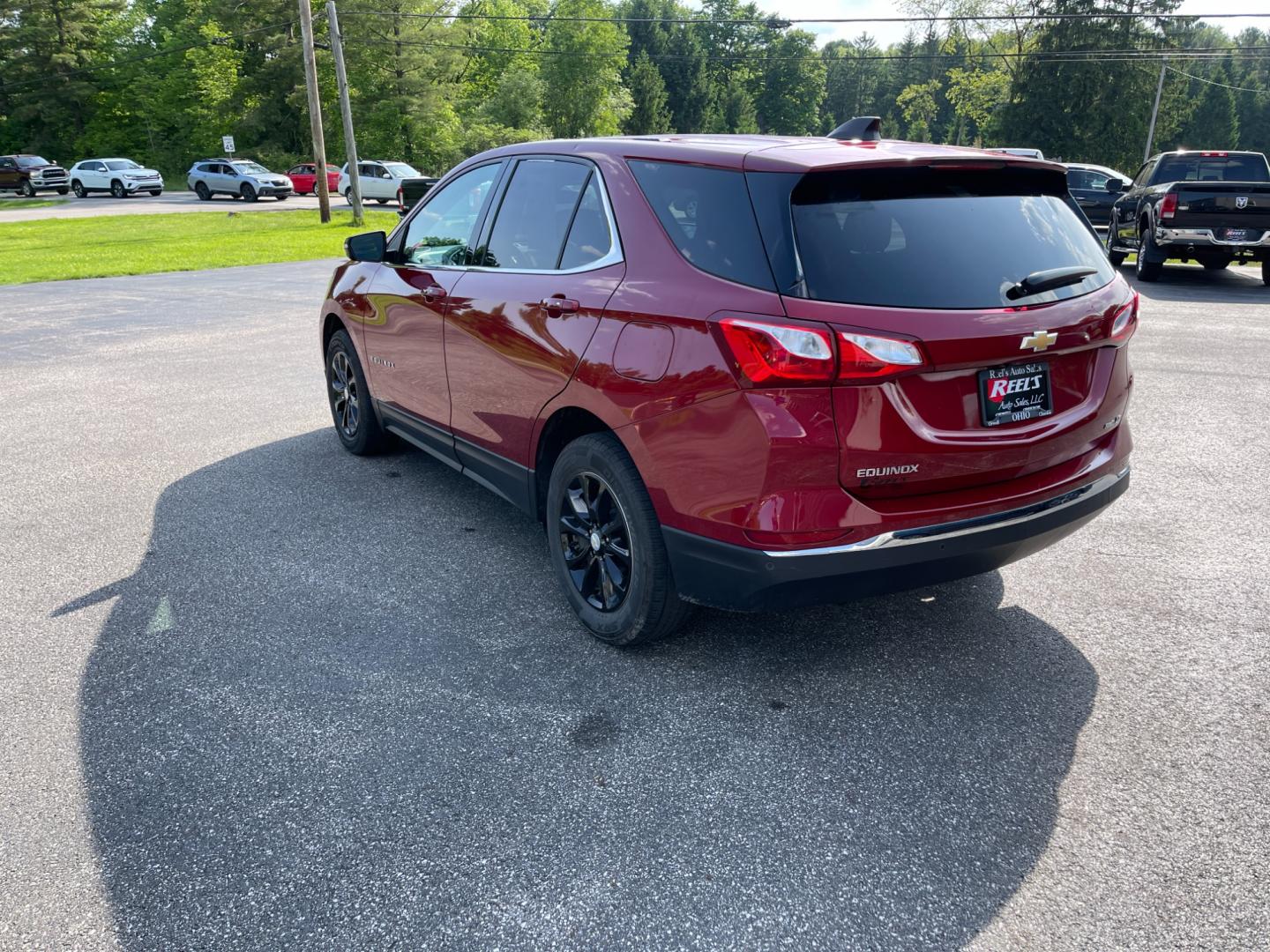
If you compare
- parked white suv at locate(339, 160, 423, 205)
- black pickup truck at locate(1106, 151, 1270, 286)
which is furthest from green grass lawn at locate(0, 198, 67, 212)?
black pickup truck at locate(1106, 151, 1270, 286)

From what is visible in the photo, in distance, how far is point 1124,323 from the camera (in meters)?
3.29

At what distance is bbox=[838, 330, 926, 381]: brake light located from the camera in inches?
104

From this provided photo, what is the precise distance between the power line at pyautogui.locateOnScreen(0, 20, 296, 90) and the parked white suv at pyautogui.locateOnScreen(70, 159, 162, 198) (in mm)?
21958

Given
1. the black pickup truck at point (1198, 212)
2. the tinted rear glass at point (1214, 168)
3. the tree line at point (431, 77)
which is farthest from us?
the tree line at point (431, 77)

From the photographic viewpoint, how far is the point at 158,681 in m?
3.27

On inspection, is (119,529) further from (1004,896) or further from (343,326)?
(1004,896)

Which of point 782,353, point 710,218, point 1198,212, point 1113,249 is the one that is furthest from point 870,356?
point 1113,249

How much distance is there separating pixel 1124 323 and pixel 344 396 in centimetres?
453

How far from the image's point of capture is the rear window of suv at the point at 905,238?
8.95ft

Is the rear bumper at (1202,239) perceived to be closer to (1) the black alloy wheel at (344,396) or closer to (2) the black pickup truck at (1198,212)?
(2) the black pickup truck at (1198,212)

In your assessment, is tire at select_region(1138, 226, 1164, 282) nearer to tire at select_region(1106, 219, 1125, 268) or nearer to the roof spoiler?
tire at select_region(1106, 219, 1125, 268)

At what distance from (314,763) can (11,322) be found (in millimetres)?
11465

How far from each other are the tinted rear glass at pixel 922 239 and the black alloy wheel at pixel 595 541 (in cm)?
115

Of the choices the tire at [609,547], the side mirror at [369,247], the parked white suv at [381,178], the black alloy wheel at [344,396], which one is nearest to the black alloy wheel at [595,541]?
the tire at [609,547]
